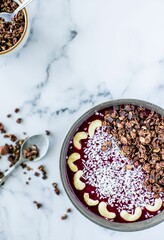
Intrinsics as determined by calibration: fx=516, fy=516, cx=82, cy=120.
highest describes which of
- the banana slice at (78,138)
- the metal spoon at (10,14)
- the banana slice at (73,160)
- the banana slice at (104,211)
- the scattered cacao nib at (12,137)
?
the metal spoon at (10,14)

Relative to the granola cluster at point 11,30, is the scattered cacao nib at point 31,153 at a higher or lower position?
lower

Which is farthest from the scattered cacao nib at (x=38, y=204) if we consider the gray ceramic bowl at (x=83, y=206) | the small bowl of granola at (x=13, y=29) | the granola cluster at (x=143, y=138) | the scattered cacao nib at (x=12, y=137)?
the small bowl of granola at (x=13, y=29)

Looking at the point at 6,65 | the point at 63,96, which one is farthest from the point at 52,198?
the point at 6,65

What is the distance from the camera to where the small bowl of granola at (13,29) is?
68.4 inches

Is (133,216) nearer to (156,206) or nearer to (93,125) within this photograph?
(156,206)

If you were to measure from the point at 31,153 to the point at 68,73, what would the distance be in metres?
0.31

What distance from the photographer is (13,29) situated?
1747 mm

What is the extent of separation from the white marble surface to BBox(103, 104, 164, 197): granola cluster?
0.09 meters

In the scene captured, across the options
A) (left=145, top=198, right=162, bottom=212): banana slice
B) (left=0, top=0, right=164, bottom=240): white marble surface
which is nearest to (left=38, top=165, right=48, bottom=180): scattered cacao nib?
(left=0, top=0, right=164, bottom=240): white marble surface

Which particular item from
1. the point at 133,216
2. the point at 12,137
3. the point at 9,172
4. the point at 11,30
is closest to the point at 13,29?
the point at 11,30

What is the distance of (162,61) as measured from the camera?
181 cm

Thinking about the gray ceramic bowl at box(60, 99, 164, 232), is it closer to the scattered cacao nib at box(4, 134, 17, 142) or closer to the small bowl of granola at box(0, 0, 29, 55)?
the scattered cacao nib at box(4, 134, 17, 142)

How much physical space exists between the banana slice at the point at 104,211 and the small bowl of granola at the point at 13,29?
2.01 feet

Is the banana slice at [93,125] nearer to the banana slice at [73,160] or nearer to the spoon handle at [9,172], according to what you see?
the banana slice at [73,160]
